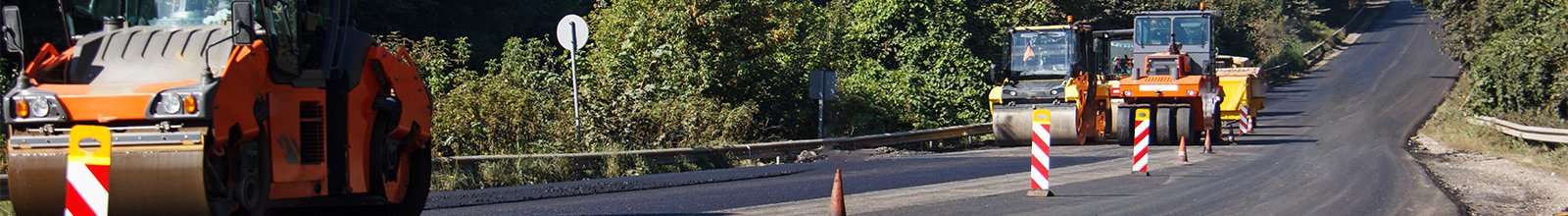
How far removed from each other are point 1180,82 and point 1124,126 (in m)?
1.65

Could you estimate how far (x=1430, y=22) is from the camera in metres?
78.1

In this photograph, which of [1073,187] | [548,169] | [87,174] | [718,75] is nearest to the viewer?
[87,174]

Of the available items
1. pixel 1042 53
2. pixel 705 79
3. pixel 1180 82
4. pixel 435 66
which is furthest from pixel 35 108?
pixel 1180 82

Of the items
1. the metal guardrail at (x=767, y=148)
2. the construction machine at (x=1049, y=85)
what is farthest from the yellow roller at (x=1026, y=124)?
the metal guardrail at (x=767, y=148)

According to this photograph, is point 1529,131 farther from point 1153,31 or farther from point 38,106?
point 38,106

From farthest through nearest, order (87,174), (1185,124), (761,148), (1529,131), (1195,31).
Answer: (1195,31), (1185,124), (1529,131), (761,148), (87,174)

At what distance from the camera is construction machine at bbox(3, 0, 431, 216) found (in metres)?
7.51

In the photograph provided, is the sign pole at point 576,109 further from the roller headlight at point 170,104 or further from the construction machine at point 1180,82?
the roller headlight at point 170,104

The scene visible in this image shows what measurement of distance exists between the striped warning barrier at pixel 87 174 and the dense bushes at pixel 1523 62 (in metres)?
28.6

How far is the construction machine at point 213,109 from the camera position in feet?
24.6

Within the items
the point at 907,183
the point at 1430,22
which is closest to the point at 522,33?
the point at 907,183

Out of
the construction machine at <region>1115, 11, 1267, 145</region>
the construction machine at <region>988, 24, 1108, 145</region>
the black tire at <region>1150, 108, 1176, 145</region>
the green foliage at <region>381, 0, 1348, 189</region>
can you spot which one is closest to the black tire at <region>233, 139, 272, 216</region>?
the green foliage at <region>381, 0, 1348, 189</region>

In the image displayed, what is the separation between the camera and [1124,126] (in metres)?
27.0

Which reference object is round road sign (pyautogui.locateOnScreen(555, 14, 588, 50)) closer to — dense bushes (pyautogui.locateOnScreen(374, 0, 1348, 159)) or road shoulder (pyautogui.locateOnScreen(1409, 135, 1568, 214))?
dense bushes (pyautogui.locateOnScreen(374, 0, 1348, 159))
